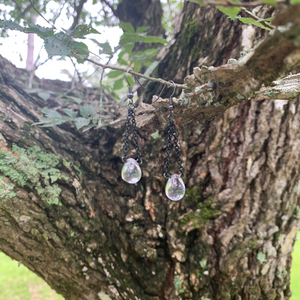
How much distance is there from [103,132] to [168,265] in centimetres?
101

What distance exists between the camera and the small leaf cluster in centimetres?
109

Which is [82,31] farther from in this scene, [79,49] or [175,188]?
[175,188]

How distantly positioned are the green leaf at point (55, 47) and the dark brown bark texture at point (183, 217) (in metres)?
0.47

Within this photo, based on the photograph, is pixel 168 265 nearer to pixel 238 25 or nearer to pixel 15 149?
pixel 15 149

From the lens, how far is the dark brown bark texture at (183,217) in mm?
1171

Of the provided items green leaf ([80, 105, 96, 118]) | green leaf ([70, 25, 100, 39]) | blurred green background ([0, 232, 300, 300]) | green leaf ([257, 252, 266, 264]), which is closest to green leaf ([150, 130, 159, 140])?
green leaf ([80, 105, 96, 118])

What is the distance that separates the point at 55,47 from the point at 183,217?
112 cm

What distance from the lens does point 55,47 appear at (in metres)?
1.02

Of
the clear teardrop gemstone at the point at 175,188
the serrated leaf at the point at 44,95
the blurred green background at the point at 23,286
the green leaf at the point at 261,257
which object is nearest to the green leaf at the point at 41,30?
the serrated leaf at the point at 44,95

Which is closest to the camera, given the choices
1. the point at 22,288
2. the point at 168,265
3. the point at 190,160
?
the point at 168,265

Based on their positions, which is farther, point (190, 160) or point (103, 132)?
point (103, 132)

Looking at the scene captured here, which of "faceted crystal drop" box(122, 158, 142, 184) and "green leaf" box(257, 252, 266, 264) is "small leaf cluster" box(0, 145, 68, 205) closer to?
"faceted crystal drop" box(122, 158, 142, 184)

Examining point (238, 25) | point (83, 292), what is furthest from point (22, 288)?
point (238, 25)

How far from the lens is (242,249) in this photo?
4.01 ft
